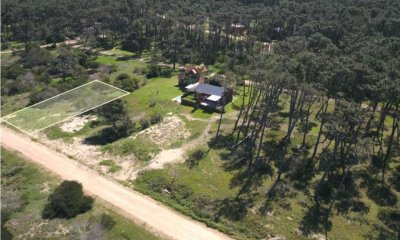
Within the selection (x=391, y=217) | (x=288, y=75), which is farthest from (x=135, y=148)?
(x=391, y=217)

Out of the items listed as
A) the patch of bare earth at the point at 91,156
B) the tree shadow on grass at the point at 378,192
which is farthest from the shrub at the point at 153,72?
the tree shadow on grass at the point at 378,192

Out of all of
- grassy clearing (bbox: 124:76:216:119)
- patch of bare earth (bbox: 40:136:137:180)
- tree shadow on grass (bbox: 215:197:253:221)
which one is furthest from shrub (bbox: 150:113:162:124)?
tree shadow on grass (bbox: 215:197:253:221)

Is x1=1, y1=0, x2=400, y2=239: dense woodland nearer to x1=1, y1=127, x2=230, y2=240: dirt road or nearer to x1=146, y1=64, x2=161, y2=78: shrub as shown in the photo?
x1=1, y1=127, x2=230, y2=240: dirt road

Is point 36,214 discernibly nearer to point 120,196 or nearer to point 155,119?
point 120,196

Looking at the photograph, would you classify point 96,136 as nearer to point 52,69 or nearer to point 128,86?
point 128,86

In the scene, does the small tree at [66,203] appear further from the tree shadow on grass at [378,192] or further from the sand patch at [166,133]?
the tree shadow on grass at [378,192]
